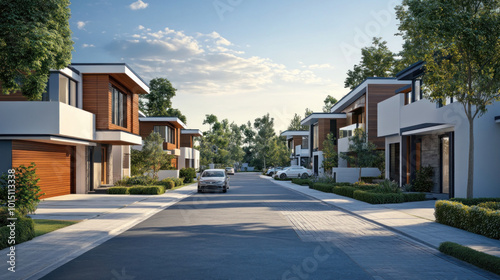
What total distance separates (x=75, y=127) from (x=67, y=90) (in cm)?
315

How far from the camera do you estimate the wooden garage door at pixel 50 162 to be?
20.1m

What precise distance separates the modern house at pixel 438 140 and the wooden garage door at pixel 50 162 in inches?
744

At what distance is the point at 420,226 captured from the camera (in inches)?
488

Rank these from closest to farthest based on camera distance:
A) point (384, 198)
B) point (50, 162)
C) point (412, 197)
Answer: point (384, 198)
point (412, 197)
point (50, 162)

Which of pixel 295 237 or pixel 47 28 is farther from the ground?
pixel 47 28

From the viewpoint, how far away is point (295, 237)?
1084 centimetres

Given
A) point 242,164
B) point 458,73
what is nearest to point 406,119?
point 458,73

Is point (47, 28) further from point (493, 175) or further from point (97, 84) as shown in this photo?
point (493, 175)

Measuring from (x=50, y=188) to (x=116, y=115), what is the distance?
7.65 meters

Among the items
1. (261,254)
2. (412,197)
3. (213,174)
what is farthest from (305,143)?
(261,254)

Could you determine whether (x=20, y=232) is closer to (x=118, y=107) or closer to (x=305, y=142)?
(x=118, y=107)

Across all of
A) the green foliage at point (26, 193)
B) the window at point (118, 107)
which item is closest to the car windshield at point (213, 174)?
the window at point (118, 107)

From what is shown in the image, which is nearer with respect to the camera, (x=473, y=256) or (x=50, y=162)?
(x=473, y=256)

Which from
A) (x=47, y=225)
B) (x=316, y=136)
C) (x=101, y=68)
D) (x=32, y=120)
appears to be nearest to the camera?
(x=47, y=225)
